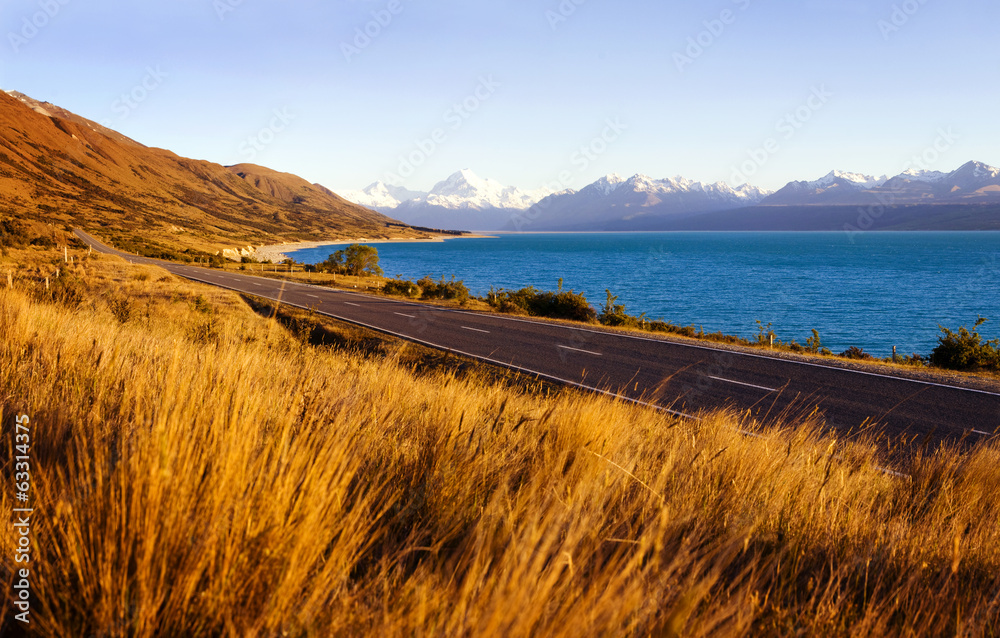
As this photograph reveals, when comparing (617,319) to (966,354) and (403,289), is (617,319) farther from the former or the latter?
(403,289)

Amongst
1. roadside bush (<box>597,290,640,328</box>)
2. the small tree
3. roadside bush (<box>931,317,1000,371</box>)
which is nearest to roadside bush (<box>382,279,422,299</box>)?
roadside bush (<box>597,290,640,328</box>)

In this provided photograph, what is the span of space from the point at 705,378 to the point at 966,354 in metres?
9.11

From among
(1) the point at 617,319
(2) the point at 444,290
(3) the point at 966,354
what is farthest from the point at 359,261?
(3) the point at 966,354

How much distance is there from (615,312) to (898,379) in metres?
12.3

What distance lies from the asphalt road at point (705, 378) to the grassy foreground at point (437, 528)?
2861 millimetres

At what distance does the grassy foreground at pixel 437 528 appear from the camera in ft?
4.71

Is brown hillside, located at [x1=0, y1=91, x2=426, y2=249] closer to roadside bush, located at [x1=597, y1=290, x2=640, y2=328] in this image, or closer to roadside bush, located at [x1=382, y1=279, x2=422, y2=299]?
roadside bush, located at [x1=382, y1=279, x2=422, y2=299]

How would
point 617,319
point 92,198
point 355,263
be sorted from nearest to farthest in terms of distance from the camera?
point 617,319, point 355,263, point 92,198

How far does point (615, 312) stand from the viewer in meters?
24.4

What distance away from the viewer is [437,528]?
2.16m

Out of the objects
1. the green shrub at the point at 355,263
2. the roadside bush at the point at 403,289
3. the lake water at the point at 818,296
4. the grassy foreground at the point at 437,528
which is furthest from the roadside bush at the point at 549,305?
the green shrub at the point at 355,263

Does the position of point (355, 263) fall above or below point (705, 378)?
above

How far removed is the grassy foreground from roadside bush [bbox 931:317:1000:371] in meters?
14.9

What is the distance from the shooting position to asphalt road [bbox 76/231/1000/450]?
32.8 ft
